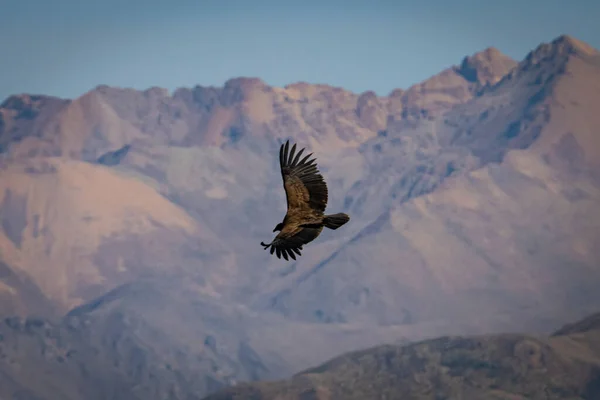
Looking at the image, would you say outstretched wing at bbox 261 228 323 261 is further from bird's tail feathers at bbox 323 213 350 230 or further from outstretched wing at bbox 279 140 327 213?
outstretched wing at bbox 279 140 327 213

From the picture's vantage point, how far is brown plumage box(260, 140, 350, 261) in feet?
174

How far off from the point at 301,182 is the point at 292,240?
4.01 metres

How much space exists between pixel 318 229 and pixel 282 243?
6.00 ft

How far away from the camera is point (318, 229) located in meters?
53.6

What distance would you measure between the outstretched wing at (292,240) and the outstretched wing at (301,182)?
5.17 ft

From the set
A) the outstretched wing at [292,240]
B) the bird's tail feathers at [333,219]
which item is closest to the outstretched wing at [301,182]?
the bird's tail feathers at [333,219]

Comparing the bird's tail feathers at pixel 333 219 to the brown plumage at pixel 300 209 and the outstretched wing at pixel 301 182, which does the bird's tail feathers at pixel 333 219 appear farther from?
the outstretched wing at pixel 301 182

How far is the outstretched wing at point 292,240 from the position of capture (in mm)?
52875

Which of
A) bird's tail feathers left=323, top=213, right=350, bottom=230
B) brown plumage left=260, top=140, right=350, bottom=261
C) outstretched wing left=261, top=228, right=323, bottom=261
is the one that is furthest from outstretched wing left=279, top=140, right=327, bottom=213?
outstretched wing left=261, top=228, right=323, bottom=261

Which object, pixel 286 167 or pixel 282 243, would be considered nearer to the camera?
pixel 282 243

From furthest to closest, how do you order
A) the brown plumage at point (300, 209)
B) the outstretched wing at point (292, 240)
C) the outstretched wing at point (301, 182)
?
the outstretched wing at point (301, 182), the brown plumage at point (300, 209), the outstretched wing at point (292, 240)

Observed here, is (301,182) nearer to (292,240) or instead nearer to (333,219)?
(333,219)

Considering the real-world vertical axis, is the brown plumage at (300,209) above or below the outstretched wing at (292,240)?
above

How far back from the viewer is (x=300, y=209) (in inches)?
2148
